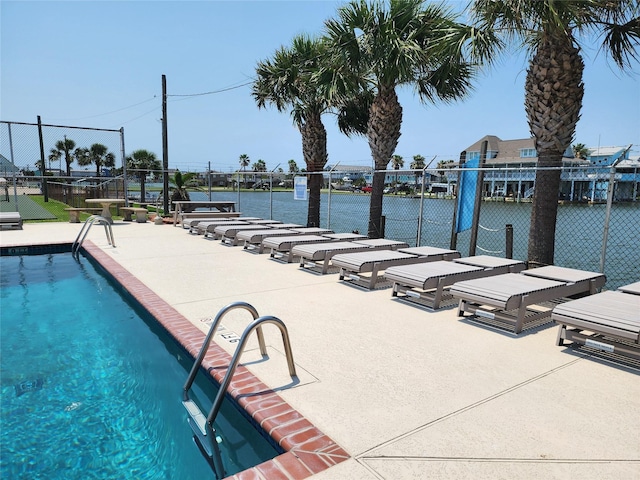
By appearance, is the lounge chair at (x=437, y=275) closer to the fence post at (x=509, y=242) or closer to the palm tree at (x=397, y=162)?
the fence post at (x=509, y=242)

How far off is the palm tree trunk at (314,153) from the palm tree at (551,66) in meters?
7.54

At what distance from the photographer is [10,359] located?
4543 mm

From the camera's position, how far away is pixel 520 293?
15.9ft

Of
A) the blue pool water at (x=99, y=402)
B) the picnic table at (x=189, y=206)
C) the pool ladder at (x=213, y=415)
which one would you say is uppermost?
the picnic table at (x=189, y=206)

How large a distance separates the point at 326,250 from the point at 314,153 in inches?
277

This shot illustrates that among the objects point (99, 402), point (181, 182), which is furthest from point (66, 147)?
point (99, 402)

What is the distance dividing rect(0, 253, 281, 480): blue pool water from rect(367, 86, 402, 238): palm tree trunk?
273 inches

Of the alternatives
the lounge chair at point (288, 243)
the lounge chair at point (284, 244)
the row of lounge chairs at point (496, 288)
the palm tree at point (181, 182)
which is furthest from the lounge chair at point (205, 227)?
the palm tree at point (181, 182)

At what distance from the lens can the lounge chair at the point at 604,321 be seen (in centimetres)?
388

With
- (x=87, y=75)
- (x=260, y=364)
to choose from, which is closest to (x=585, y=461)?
(x=260, y=364)

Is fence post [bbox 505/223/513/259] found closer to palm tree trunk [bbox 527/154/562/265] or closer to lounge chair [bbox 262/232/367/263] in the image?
palm tree trunk [bbox 527/154/562/265]

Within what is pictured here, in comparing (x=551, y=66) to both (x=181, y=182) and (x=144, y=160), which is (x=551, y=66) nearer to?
(x=181, y=182)

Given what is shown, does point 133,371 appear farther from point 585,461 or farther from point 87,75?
point 87,75

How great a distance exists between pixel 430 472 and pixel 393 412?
65 centimetres
